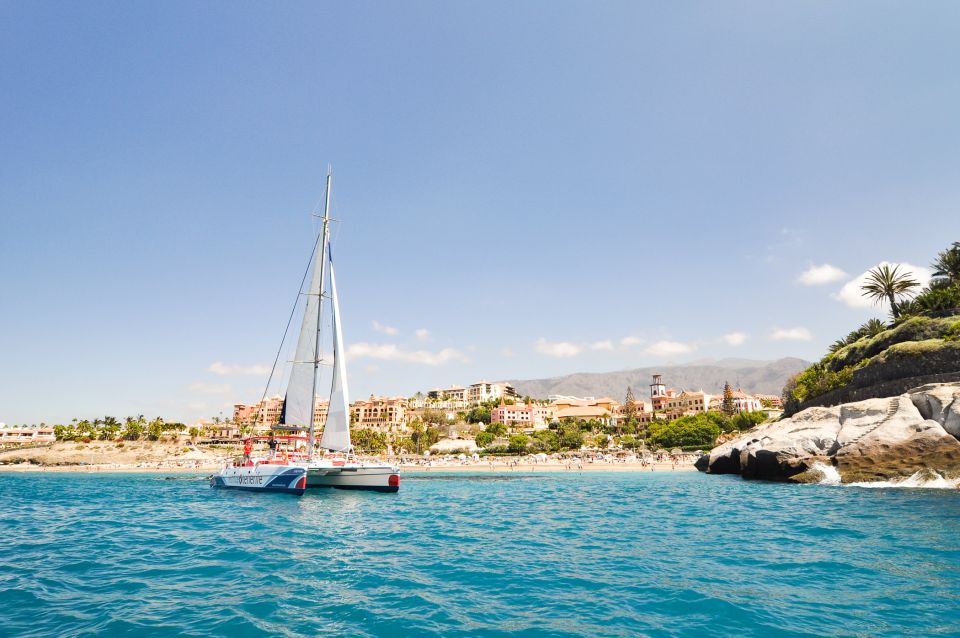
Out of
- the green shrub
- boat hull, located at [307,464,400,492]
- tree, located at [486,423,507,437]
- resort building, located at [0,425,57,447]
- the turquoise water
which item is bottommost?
resort building, located at [0,425,57,447]

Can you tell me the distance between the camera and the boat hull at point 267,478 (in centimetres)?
3272

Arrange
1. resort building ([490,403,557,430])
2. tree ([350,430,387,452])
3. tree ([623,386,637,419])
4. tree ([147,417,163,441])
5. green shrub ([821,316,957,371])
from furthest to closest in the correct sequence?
resort building ([490,403,557,430]) → tree ([623,386,637,419]) → tree ([350,430,387,452]) → tree ([147,417,163,441]) → green shrub ([821,316,957,371])

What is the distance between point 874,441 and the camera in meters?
36.9

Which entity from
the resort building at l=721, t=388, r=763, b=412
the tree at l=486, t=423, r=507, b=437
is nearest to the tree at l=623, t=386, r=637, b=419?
the resort building at l=721, t=388, r=763, b=412

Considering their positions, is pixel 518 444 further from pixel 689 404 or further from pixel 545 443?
pixel 689 404

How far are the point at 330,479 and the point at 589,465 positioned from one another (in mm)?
60574

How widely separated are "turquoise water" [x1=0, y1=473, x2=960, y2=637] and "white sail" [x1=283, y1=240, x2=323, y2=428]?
12.7 m

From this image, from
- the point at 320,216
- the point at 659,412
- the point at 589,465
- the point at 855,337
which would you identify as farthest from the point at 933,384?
the point at 659,412

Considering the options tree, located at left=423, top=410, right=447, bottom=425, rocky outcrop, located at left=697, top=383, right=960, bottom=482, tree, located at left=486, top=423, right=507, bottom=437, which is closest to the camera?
rocky outcrop, located at left=697, top=383, right=960, bottom=482

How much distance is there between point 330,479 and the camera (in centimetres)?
3556

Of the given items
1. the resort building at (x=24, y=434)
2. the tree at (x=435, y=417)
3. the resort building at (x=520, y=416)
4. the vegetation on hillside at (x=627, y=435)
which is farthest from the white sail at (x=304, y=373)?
the resort building at (x=24, y=434)

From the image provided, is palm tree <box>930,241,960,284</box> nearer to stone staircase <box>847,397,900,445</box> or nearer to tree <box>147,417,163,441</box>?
stone staircase <box>847,397,900,445</box>

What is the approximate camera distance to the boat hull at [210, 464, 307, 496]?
3272 cm

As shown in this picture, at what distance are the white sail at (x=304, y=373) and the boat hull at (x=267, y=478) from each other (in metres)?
4.14
